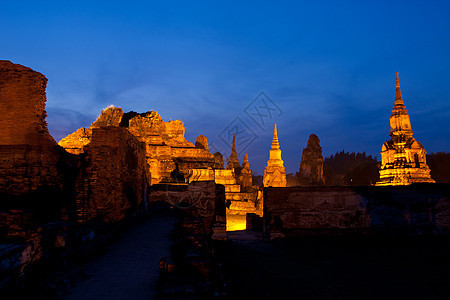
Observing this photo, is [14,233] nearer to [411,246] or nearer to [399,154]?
[411,246]

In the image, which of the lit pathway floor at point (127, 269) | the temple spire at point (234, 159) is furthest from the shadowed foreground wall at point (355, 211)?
the temple spire at point (234, 159)

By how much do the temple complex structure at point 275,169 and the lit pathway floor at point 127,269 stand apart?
1109 inches

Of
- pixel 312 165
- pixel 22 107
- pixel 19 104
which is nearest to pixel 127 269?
pixel 22 107

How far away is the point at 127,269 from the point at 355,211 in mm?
7982

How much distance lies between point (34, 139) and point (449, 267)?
1155cm

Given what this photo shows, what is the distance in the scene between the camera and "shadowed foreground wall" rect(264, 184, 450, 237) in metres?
9.80

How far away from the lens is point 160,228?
785cm

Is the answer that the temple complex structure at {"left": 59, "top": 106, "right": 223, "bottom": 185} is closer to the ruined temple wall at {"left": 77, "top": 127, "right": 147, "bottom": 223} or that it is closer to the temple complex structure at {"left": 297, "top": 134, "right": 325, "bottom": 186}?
the ruined temple wall at {"left": 77, "top": 127, "right": 147, "bottom": 223}

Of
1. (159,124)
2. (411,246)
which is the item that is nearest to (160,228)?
(411,246)

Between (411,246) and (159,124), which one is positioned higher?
(159,124)

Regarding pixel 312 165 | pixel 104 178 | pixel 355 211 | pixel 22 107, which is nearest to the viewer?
pixel 104 178

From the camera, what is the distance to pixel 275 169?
115 feet

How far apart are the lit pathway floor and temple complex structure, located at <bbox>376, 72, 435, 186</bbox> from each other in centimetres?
1910

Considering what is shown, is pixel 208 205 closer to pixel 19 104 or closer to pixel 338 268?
pixel 338 268
